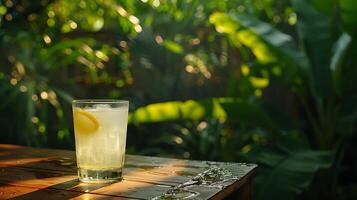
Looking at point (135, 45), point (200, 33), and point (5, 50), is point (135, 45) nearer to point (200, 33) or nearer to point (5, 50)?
point (200, 33)

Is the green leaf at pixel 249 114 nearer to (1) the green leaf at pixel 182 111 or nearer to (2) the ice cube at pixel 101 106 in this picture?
(1) the green leaf at pixel 182 111

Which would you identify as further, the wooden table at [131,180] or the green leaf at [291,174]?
the green leaf at [291,174]

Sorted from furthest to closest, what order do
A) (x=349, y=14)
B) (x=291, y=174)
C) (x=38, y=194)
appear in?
(x=349, y=14)
(x=291, y=174)
(x=38, y=194)

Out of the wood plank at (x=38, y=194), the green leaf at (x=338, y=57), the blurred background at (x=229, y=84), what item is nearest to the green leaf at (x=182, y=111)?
the blurred background at (x=229, y=84)

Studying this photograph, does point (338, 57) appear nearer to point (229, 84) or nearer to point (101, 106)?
point (229, 84)

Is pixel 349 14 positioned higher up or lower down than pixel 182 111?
higher up

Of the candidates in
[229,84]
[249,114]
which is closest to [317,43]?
[249,114]
